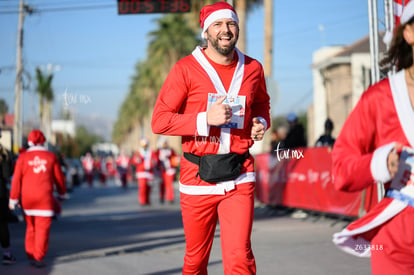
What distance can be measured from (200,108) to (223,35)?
504 mm

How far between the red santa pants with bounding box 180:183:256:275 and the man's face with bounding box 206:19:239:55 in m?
0.91

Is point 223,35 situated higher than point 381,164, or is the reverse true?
point 223,35

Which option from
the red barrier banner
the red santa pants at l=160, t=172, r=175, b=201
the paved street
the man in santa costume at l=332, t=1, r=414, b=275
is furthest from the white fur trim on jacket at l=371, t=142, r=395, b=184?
the red santa pants at l=160, t=172, r=175, b=201

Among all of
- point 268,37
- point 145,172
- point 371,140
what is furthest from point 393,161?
point 268,37

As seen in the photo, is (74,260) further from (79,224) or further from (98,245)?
(79,224)

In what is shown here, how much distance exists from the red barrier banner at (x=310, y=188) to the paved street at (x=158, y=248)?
36 centimetres

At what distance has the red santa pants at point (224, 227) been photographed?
4.61m

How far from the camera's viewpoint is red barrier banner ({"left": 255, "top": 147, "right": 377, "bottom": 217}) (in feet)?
38.9

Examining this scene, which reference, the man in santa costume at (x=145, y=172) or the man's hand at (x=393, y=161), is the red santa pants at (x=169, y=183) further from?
the man's hand at (x=393, y=161)

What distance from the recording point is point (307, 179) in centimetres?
1423

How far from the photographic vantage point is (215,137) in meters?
4.79

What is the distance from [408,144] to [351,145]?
233mm

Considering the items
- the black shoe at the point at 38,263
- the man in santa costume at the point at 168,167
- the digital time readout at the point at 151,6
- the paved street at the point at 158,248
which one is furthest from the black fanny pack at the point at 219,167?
the man in santa costume at the point at 168,167

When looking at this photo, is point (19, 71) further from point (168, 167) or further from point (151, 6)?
point (151, 6)
